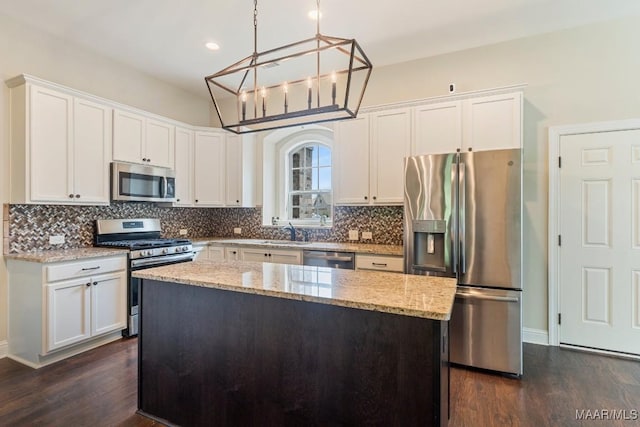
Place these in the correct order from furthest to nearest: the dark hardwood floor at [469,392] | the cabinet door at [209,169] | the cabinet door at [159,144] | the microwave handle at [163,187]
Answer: the cabinet door at [209,169], the microwave handle at [163,187], the cabinet door at [159,144], the dark hardwood floor at [469,392]

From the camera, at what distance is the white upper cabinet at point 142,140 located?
355 centimetres

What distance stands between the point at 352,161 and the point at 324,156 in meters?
1.06

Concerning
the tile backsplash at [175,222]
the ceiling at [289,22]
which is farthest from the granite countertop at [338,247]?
the ceiling at [289,22]

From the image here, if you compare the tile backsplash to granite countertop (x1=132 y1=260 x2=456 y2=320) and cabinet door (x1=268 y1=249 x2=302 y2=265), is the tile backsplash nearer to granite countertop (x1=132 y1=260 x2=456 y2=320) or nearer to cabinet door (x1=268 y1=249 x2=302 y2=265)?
cabinet door (x1=268 y1=249 x2=302 y2=265)

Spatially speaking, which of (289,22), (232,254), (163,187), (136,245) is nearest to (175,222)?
(163,187)

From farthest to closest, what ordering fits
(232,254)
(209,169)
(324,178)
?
(324,178)
(209,169)
(232,254)

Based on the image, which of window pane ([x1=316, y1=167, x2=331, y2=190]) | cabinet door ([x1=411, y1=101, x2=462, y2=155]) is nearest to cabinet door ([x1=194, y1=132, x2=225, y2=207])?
window pane ([x1=316, y1=167, x2=331, y2=190])

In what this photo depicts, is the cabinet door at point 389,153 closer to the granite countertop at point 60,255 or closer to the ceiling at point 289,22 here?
the ceiling at point 289,22

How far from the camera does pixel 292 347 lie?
1654 millimetres

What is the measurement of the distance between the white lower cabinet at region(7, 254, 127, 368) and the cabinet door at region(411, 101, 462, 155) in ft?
10.7

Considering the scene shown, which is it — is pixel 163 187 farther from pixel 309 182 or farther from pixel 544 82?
pixel 544 82

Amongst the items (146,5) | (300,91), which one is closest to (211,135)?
(300,91)

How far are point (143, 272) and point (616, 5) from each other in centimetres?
430

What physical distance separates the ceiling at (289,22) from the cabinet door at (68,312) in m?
2.37
